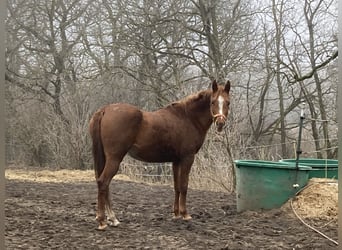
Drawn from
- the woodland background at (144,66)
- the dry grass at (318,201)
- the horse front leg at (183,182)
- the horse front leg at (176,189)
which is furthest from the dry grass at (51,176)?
the dry grass at (318,201)

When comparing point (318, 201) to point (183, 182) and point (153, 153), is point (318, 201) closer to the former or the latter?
point (183, 182)

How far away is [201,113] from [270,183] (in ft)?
2.45

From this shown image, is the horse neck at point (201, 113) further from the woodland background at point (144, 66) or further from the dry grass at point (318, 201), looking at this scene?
the woodland background at point (144, 66)

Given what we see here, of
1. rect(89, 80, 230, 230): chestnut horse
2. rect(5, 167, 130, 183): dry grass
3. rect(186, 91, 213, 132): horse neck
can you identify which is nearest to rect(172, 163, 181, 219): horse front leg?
rect(89, 80, 230, 230): chestnut horse

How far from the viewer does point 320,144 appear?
20.1 ft

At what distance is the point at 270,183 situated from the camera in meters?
3.33

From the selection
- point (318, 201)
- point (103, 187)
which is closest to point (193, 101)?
point (103, 187)

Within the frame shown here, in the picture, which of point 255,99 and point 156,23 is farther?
point 156,23

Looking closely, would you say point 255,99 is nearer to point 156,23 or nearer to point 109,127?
point 156,23

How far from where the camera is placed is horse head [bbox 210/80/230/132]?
291 cm

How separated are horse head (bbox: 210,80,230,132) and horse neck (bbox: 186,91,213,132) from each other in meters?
0.19

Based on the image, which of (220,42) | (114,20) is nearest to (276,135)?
(220,42)

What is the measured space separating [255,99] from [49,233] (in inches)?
184

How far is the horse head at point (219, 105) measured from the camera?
Answer: 291cm
